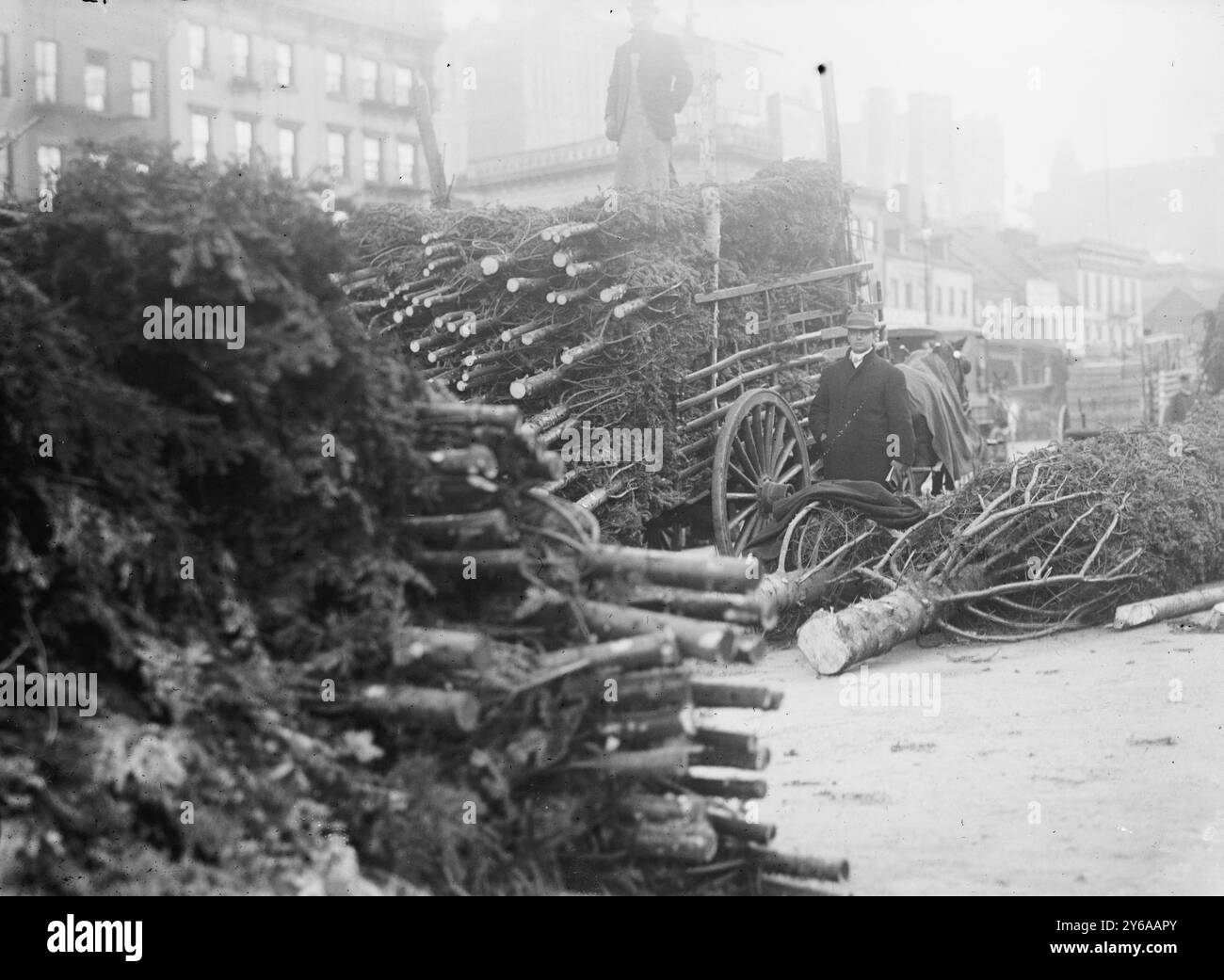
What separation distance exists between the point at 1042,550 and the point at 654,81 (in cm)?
554

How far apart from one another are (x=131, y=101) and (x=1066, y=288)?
4811 centimetres

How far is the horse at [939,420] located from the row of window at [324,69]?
3096 cm

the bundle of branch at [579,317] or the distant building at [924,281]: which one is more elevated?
the distant building at [924,281]

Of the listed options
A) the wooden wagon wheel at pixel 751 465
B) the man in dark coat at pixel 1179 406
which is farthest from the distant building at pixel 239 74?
the wooden wagon wheel at pixel 751 465

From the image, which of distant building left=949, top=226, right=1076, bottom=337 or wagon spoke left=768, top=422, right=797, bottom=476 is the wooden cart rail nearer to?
wagon spoke left=768, top=422, right=797, bottom=476

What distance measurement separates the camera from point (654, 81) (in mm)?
13211

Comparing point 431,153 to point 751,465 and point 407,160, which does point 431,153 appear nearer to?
point 751,465

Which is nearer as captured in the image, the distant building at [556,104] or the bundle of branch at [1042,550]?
the bundle of branch at [1042,550]

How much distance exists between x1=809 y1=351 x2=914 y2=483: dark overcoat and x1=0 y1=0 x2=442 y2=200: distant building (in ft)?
70.3

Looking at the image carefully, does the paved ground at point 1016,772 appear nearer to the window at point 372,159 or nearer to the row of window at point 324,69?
the row of window at point 324,69

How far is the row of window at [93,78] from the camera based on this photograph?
35906mm

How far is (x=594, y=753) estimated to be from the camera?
171 inches
